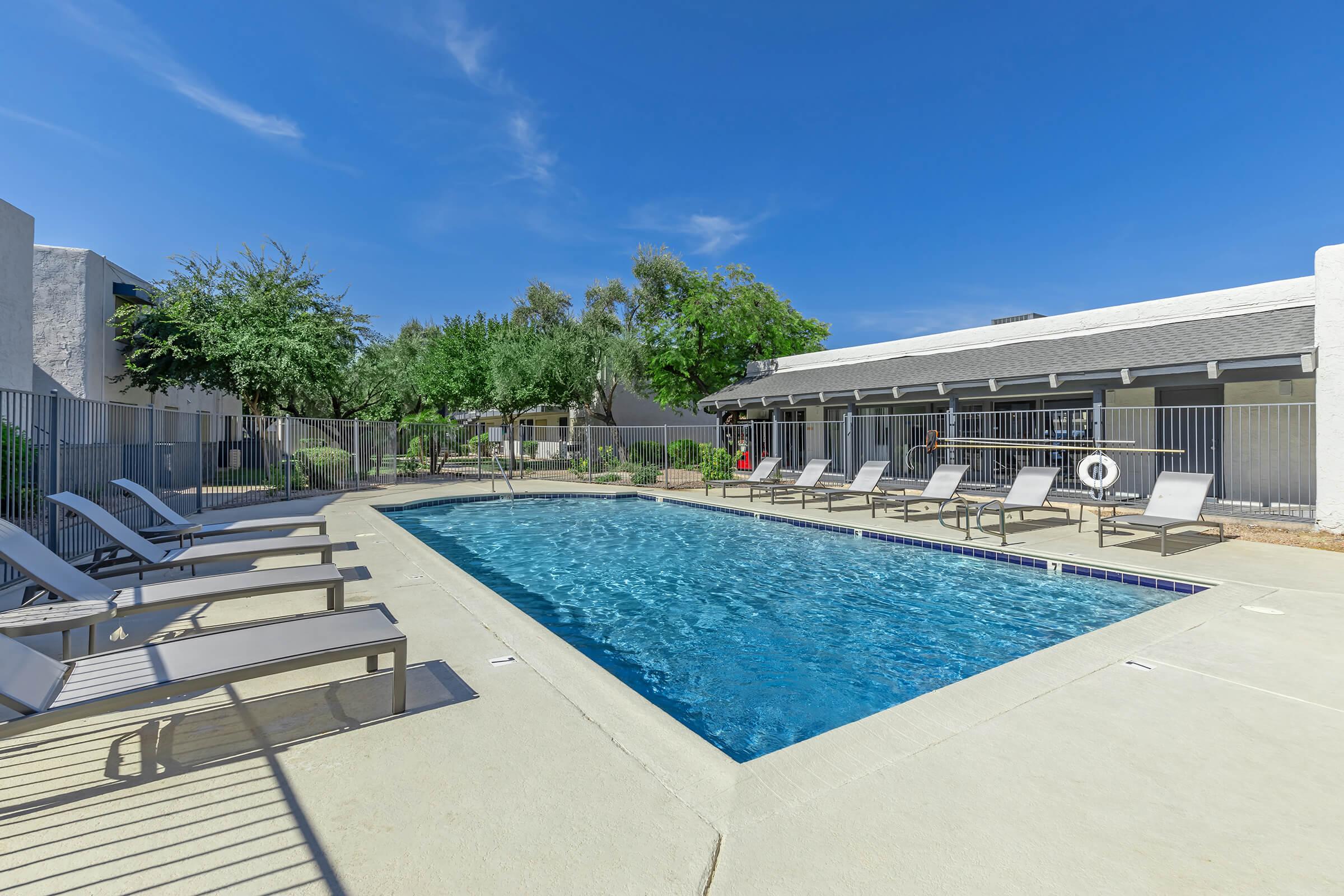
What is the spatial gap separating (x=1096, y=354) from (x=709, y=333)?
59.1 feet

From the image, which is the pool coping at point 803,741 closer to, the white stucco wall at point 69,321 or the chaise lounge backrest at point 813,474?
the chaise lounge backrest at point 813,474

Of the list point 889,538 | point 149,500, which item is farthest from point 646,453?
point 149,500

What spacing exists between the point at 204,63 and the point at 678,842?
1829 cm

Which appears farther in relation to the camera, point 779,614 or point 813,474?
point 813,474

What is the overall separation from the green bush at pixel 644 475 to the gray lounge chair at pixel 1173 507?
1261 cm

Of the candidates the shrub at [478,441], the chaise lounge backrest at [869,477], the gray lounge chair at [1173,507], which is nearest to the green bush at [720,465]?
the chaise lounge backrest at [869,477]

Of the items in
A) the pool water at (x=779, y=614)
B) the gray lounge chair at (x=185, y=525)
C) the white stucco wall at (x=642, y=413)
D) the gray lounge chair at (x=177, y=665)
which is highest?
the white stucco wall at (x=642, y=413)

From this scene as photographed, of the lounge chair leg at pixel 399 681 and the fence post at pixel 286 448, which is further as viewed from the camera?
the fence post at pixel 286 448

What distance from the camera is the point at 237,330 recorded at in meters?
17.6

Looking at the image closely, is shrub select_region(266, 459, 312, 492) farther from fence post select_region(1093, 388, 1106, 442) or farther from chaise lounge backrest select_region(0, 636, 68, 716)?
fence post select_region(1093, 388, 1106, 442)

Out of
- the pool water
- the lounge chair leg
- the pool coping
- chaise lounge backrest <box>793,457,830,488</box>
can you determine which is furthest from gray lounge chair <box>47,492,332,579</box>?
chaise lounge backrest <box>793,457,830,488</box>

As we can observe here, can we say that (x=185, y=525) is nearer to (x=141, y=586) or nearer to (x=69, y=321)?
(x=141, y=586)

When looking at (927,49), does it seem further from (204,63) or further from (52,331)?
(52,331)

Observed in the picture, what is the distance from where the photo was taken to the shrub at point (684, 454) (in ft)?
76.5
